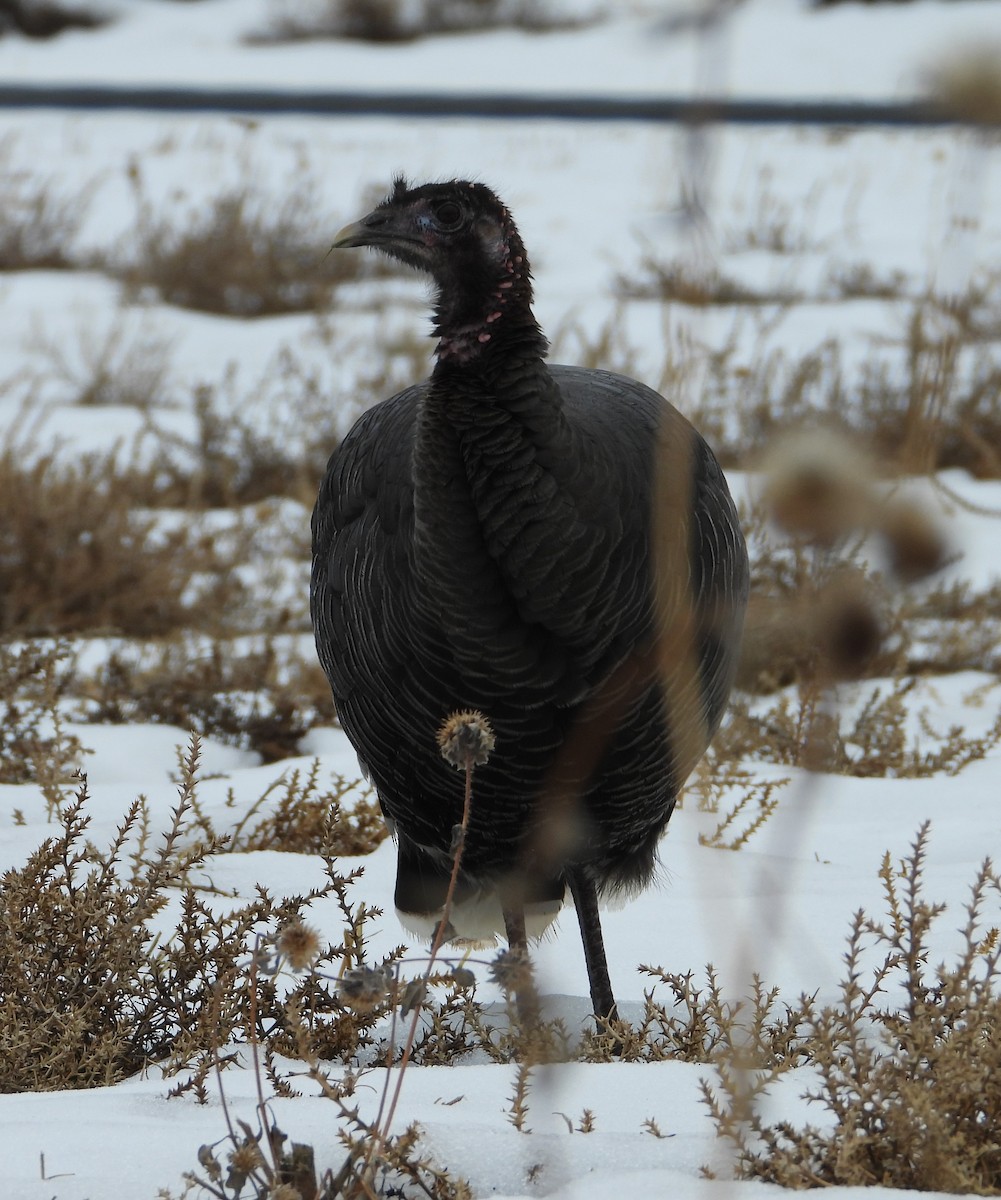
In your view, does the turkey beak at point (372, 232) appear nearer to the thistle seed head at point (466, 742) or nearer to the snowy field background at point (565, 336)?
the snowy field background at point (565, 336)

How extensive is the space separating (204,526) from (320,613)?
9.80 ft

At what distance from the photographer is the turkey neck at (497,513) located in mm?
2246

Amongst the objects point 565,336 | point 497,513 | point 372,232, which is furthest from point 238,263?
point 497,513

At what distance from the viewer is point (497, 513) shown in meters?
2.25

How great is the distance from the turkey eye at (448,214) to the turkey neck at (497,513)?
25 cm

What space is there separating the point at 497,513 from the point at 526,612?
0.15m

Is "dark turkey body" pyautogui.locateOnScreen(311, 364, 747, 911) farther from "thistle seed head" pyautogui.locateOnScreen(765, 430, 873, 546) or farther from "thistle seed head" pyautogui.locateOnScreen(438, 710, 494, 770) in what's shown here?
"thistle seed head" pyautogui.locateOnScreen(765, 430, 873, 546)

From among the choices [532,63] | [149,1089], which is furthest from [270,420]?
[532,63]

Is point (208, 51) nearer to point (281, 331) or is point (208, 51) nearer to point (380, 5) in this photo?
point (380, 5)

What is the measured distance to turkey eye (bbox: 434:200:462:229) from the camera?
245 centimetres

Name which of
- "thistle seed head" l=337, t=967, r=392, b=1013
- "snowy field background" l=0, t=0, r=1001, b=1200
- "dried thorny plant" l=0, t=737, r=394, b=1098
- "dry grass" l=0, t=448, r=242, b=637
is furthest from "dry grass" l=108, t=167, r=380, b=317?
"thistle seed head" l=337, t=967, r=392, b=1013

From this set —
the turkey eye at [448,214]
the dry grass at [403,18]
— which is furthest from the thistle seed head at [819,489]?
the dry grass at [403,18]

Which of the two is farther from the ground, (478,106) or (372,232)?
(478,106)

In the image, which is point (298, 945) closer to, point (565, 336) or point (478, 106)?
point (478, 106)
